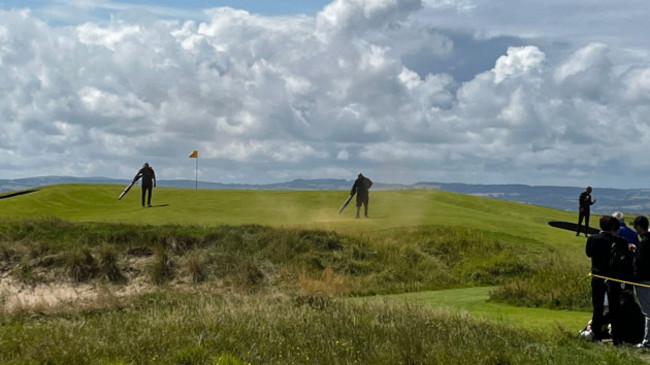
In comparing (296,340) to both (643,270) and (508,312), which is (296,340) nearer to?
(508,312)

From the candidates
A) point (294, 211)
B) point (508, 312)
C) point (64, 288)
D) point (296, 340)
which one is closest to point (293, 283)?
point (64, 288)

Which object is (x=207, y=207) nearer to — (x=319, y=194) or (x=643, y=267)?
(x=319, y=194)

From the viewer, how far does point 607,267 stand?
Answer: 14969mm

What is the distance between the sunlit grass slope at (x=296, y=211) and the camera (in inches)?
1539

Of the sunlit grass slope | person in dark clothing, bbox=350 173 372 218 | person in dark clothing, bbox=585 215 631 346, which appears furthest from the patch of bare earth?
person in dark clothing, bbox=585 215 631 346

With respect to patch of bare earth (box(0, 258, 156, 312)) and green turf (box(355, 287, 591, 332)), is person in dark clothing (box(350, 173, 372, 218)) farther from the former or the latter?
green turf (box(355, 287, 591, 332))

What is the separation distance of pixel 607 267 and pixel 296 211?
34.5 meters

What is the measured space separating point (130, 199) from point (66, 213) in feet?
45.3

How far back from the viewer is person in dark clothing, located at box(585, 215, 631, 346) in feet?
48.8

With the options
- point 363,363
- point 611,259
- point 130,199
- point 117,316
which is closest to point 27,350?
point 117,316

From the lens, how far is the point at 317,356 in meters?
14.3

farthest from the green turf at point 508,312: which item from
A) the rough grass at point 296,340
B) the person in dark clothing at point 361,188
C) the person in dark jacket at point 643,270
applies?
the person in dark clothing at point 361,188

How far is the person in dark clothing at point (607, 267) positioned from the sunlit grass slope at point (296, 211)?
69.9ft

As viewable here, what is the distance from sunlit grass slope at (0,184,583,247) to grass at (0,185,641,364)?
0.26 meters
